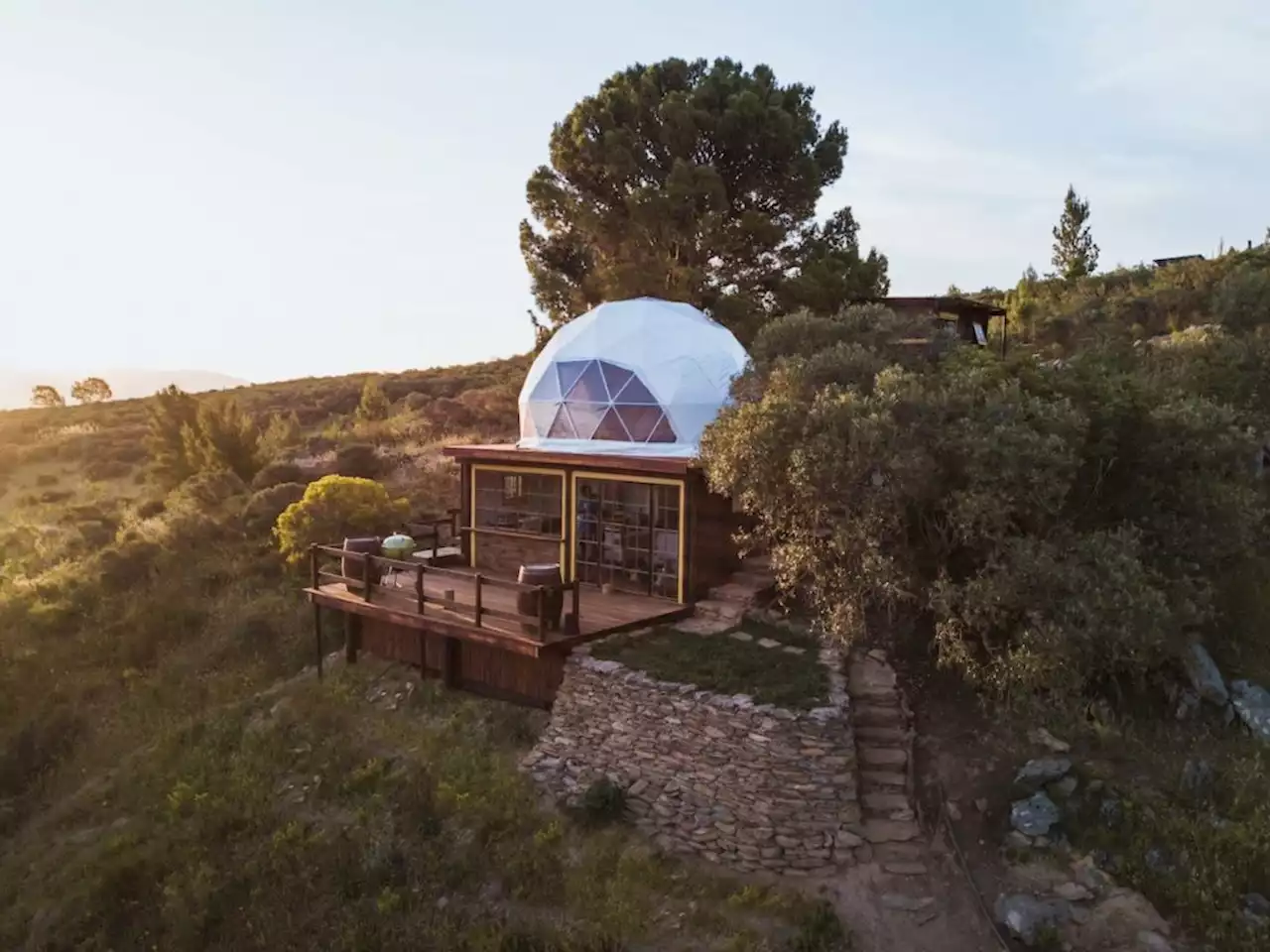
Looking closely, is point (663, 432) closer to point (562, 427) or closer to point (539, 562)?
point (562, 427)

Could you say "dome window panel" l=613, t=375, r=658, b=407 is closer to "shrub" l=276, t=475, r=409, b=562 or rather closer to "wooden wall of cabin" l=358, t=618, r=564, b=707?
"wooden wall of cabin" l=358, t=618, r=564, b=707

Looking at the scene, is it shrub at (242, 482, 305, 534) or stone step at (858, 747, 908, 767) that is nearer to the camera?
stone step at (858, 747, 908, 767)

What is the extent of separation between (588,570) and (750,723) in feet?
16.7

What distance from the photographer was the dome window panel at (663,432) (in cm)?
1320

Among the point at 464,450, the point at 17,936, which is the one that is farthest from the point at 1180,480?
the point at 17,936

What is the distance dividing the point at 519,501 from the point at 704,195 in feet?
29.1

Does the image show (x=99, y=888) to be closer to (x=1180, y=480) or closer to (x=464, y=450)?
(x=464, y=450)

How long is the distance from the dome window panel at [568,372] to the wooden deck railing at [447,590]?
3.58 meters

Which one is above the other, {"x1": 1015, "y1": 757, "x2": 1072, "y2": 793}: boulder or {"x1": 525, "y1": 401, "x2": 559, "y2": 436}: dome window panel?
{"x1": 525, "y1": 401, "x2": 559, "y2": 436}: dome window panel

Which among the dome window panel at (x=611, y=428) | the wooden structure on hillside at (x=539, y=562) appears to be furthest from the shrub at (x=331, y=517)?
the dome window panel at (x=611, y=428)

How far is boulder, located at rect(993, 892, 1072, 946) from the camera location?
7367mm

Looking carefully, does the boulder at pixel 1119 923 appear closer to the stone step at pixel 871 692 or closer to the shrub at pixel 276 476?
the stone step at pixel 871 692

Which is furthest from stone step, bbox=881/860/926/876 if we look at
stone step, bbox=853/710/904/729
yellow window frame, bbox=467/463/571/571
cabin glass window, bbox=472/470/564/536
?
cabin glass window, bbox=472/470/564/536

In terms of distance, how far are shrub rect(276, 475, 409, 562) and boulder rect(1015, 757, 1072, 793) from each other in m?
12.0
